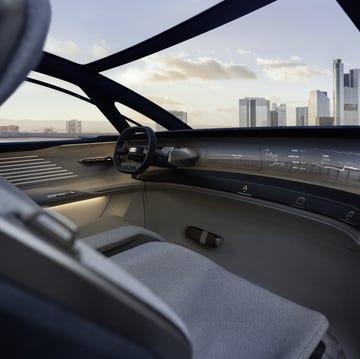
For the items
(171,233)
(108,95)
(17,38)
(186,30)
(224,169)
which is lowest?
(171,233)

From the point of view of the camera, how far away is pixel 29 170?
1899mm

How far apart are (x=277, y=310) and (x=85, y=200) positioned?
1.48 m

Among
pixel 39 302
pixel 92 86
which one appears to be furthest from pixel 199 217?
pixel 39 302

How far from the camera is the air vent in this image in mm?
1824

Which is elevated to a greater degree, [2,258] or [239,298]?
[2,258]

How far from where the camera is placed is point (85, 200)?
2109 mm

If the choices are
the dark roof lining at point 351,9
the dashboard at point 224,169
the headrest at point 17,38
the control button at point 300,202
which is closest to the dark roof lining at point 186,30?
the dark roof lining at point 351,9

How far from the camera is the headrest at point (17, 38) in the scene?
34 centimetres

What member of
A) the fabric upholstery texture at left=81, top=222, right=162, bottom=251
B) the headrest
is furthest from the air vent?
the headrest

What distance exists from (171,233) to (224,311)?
1324mm

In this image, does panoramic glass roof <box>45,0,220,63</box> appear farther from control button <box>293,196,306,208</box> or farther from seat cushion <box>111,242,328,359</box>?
seat cushion <box>111,242,328,359</box>

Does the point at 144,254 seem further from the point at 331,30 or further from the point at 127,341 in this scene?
the point at 331,30

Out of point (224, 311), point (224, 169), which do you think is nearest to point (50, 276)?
point (224, 311)

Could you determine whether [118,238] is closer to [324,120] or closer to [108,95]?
[324,120]
